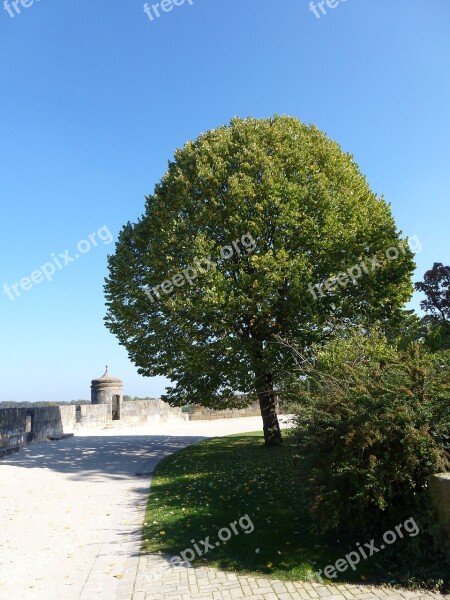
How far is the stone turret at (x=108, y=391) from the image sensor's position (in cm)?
3177

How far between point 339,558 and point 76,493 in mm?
7237

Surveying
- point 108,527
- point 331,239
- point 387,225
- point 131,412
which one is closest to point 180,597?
point 108,527

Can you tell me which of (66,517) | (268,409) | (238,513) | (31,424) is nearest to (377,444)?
(238,513)

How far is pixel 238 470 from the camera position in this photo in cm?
1217

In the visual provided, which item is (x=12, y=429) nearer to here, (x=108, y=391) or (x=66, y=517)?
(x=66, y=517)

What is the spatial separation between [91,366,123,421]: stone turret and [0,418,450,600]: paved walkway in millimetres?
17744

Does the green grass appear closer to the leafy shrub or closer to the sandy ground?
the sandy ground

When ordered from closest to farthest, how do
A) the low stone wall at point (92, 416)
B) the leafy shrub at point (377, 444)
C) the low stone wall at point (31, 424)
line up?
the leafy shrub at point (377, 444), the low stone wall at point (31, 424), the low stone wall at point (92, 416)

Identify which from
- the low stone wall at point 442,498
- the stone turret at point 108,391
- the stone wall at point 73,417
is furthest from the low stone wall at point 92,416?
the low stone wall at point 442,498

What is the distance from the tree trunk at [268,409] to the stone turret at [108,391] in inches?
693

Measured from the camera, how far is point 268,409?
52.2 ft

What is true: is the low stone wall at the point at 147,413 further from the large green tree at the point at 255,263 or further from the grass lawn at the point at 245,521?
the grass lawn at the point at 245,521

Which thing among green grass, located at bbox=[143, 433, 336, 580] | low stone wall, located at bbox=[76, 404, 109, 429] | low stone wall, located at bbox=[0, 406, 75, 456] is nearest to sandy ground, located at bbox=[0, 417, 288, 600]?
green grass, located at bbox=[143, 433, 336, 580]

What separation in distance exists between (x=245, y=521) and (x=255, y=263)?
7503mm
